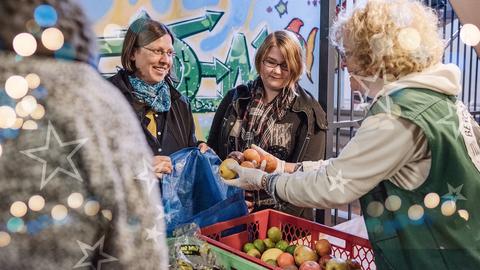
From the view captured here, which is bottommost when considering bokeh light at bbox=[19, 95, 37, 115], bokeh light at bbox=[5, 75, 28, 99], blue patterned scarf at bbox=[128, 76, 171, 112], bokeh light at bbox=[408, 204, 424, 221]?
bokeh light at bbox=[408, 204, 424, 221]

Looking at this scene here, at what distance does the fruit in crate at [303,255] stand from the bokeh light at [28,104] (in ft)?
2.56

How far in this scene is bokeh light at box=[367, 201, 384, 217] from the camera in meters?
0.90

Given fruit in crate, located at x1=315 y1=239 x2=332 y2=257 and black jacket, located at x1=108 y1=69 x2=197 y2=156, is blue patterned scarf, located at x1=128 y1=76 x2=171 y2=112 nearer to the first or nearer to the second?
black jacket, located at x1=108 y1=69 x2=197 y2=156

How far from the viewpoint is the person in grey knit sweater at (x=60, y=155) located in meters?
0.46

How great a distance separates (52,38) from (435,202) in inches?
27.4

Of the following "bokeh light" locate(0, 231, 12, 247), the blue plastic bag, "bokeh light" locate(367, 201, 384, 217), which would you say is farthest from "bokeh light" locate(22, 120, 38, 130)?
"bokeh light" locate(367, 201, 384, 217)

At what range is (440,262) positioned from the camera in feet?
2.80

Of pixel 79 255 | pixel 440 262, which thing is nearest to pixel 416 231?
pixel 440 262

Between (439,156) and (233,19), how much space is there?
2.37 ft

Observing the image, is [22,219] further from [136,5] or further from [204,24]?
[204,24]

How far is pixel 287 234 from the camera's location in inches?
49.1

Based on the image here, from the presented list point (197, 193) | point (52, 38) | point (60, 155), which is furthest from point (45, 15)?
point (197, 193)

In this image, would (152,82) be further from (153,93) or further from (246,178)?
(246,178)

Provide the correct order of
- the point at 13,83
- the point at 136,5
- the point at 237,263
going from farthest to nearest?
the point at 237,263 < the point at 136,5 < the point at 13,83
